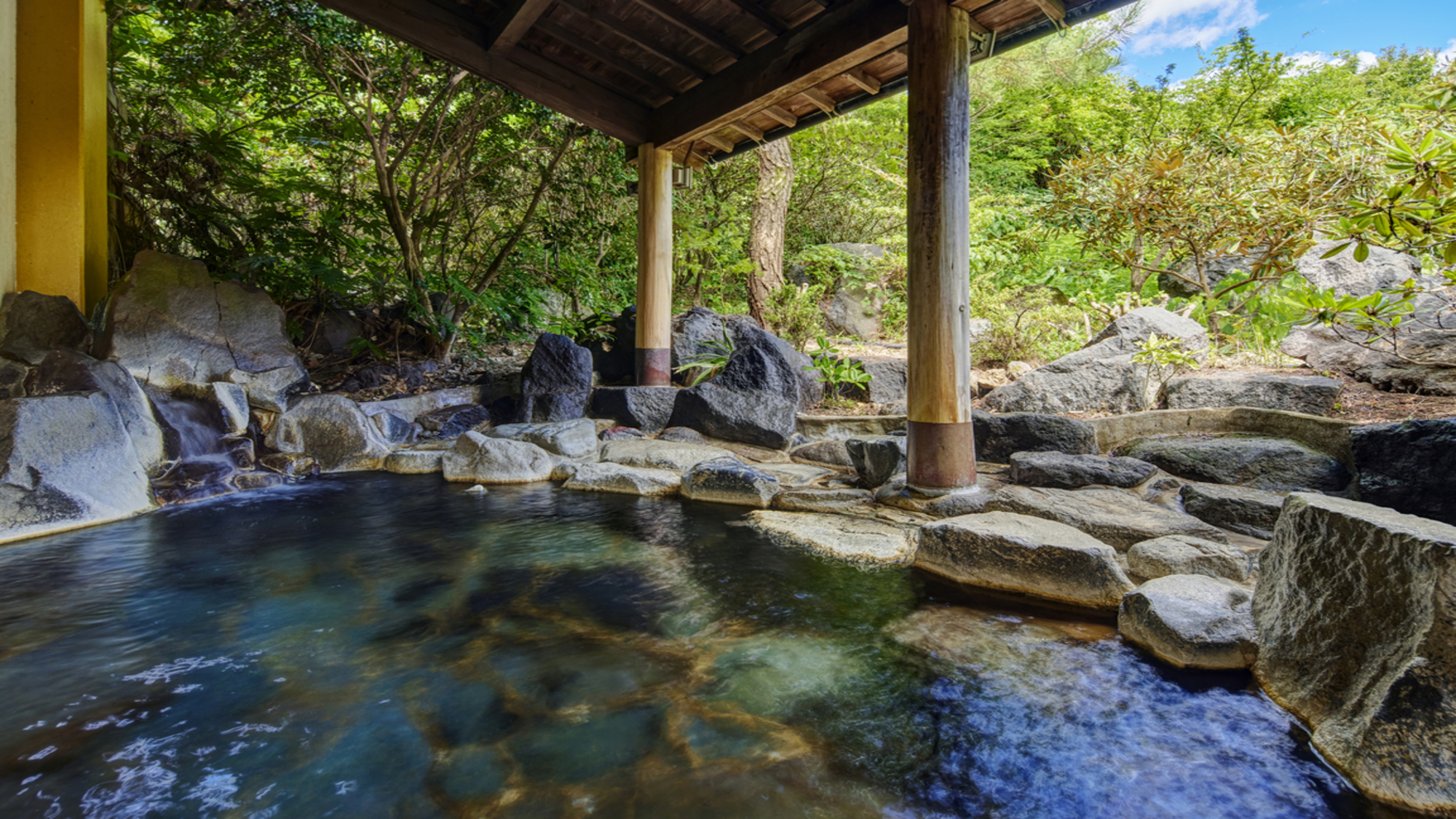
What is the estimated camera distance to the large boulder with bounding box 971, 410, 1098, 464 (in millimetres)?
4863

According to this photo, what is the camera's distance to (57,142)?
5.55m

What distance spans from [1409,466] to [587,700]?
4.12m

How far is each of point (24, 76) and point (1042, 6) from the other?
7.90 m

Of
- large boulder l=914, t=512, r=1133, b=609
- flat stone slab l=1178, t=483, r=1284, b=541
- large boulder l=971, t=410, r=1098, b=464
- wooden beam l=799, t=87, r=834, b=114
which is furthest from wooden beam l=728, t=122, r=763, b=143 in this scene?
flat stone slab l=1178, t=483, r=1284, b=541

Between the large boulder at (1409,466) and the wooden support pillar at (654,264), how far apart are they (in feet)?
18.5

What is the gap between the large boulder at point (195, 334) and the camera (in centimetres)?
532

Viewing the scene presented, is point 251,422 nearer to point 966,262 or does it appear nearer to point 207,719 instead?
point 207,719

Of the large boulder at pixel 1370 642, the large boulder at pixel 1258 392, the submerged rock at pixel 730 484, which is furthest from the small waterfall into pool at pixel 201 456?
the large boulder at pixel 1258 392

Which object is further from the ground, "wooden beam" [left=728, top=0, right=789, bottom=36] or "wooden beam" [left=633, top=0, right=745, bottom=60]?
"wooden beam" [left=633, top=0, right=745, bottom=60]

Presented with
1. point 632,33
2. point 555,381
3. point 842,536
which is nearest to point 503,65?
point 632,33

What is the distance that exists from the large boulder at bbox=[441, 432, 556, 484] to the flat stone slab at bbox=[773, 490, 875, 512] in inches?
85.2

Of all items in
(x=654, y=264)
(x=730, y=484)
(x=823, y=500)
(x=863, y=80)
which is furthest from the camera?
(x=654, y=264)

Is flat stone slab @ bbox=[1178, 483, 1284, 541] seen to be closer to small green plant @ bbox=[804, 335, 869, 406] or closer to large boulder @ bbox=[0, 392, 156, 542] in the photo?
small green plant @ bbox=[804, 335, 869, 406]

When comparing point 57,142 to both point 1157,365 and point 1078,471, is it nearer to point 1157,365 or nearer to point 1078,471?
point 1078,471
